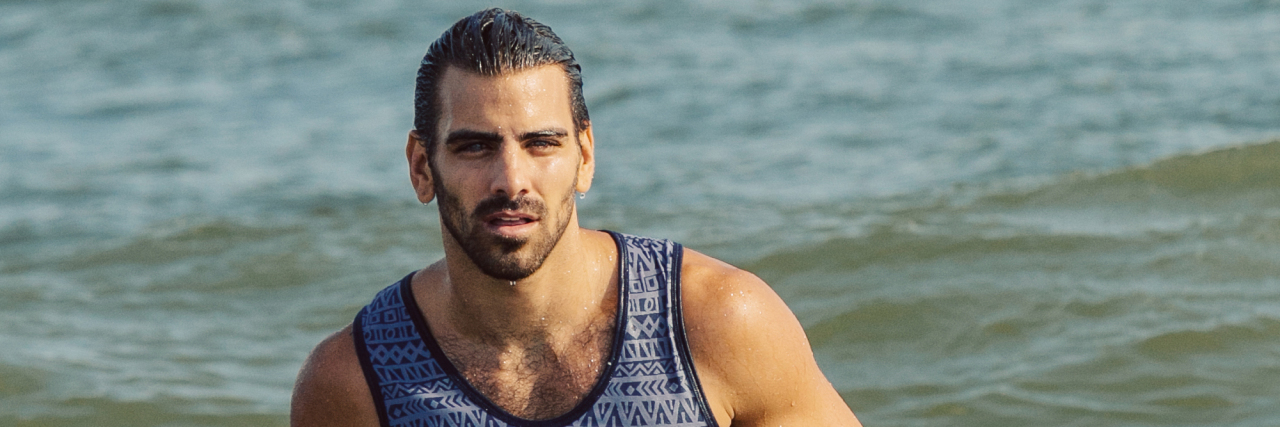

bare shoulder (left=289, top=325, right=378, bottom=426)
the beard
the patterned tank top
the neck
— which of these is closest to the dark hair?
the beard

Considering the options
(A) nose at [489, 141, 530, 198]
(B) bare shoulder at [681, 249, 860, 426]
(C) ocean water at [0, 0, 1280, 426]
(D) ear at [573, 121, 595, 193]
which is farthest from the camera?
(C) ocean water at [0, 0, 1280, 426]

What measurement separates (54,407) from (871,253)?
412cm

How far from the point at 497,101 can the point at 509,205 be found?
0.20 m

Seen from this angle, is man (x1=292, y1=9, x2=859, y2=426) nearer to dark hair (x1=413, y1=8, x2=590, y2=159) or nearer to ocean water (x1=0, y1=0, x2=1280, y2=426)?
dark hair (x1=413, y1=8, x2=590, y2=159)

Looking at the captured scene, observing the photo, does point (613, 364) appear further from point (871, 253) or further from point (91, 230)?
point (91, 230)

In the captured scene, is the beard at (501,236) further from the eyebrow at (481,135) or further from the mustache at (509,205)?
the eyebrow at (481,135)

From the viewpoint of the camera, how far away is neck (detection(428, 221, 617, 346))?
3.35 m

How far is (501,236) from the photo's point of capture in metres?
3.14

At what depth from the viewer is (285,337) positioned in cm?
804

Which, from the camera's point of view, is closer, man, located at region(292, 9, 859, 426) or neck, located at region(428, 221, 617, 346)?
man, located at region(292, 9, 859, 426)

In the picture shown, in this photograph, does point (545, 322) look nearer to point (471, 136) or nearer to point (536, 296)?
point (536, 296)

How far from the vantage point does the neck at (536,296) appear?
11.0 ft

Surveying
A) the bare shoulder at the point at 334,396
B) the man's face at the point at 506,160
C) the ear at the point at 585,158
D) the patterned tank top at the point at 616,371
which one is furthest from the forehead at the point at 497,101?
the bare shoulder at the point at 334,396

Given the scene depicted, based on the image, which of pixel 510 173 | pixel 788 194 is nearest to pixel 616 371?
pixel 510 173
